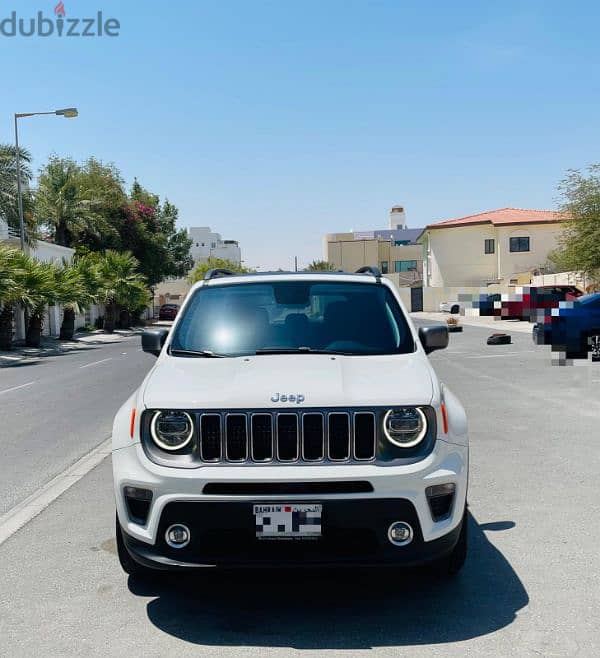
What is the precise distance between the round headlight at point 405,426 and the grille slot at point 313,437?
0.32 meters

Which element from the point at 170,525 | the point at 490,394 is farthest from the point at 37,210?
the point at 170,525

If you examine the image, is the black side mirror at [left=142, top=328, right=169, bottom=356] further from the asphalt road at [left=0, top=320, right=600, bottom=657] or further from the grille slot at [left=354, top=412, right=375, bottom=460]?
the grille slot at [left=354, top=412, right=375, bottom=460]

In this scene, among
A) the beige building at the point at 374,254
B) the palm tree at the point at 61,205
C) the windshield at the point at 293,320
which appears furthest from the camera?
the beige building at the point at 374,254

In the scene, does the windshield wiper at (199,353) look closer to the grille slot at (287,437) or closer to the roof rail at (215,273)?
the roof rail at (215,273)

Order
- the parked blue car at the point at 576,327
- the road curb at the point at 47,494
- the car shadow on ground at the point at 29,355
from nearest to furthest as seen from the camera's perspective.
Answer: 1. the road curb at the point at 47,494
2. the parked blue car at the point at 576,327
3. the car shadow on ground at the point at 29,355

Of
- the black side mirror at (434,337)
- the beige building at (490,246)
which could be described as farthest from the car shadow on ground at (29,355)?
the beige building at (490,246)

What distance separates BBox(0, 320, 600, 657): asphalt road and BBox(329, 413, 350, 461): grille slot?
84 centimetres

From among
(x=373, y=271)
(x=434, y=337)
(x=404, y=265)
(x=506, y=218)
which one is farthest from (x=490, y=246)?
(x=434, y=337)

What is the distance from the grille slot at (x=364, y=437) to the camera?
4.20 m

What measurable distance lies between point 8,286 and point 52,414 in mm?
17733

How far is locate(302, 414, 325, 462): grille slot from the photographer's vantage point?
13.8ft

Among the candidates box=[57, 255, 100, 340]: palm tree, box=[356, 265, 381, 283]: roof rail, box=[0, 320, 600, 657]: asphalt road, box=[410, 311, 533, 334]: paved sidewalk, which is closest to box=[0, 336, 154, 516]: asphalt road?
box=[0, 320, 600, 657]: asphalt road

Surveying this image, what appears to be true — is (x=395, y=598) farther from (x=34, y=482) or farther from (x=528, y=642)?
(x=34, y=482)

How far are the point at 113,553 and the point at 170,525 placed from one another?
1.51 meters
